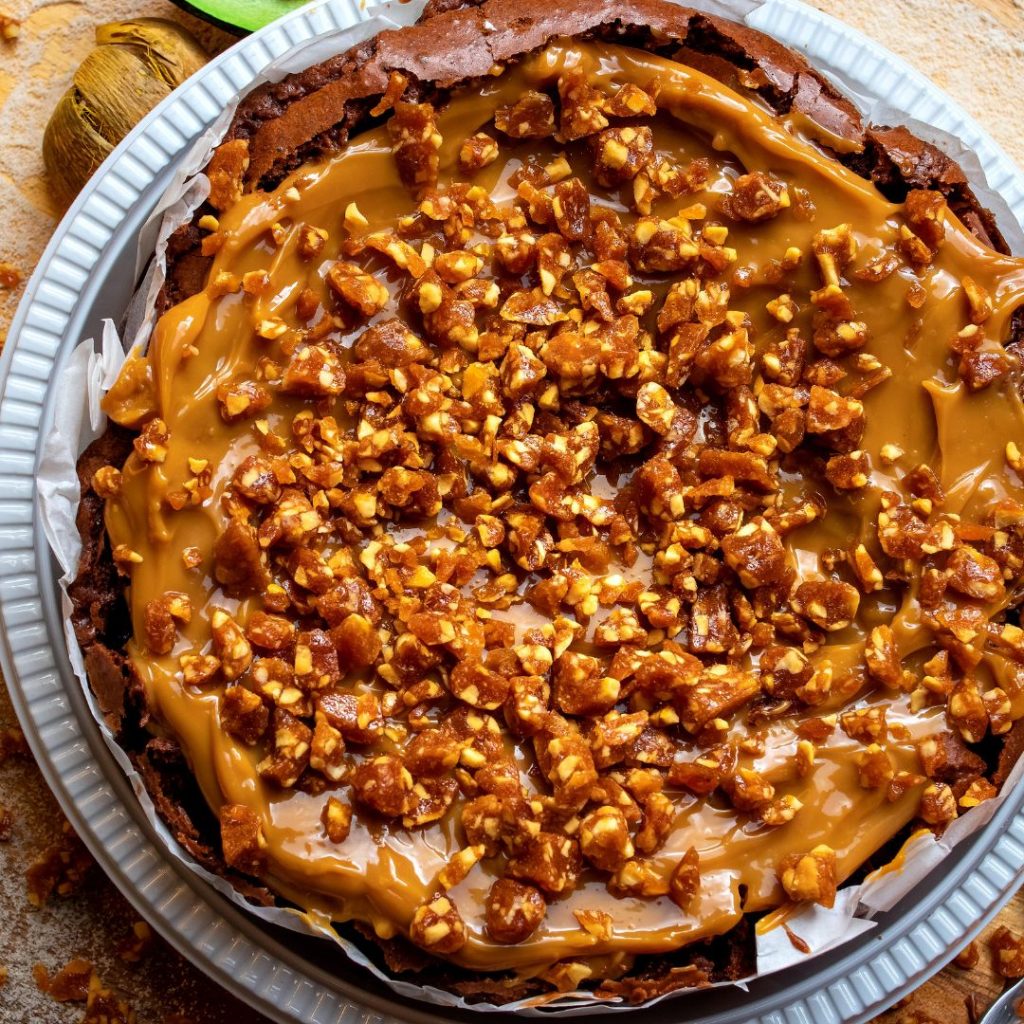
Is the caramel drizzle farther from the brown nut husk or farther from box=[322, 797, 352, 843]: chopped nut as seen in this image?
the brown nut husk

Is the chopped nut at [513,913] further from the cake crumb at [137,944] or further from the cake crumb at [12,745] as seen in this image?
the cake crumb at [12,745]

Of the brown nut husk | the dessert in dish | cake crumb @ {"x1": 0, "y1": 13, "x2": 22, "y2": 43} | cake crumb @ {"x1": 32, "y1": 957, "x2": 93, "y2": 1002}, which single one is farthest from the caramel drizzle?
cake crumb @ {"x1": 0, "y1": 13, "x2": 22, "y2": 43}

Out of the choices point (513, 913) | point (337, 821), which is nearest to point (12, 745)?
point (337, 821)

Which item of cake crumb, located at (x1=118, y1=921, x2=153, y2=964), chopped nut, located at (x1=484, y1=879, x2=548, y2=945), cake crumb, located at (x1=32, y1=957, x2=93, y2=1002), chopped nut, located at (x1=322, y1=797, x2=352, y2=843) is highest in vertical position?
chopped nut, located at (x1=484, y1=879, x2=548, y2=945)

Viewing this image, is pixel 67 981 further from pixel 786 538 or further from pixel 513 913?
pixel 786 538

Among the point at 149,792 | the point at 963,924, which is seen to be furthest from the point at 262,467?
the point at 963,924

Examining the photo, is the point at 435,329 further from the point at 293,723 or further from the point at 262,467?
the point at 293,723

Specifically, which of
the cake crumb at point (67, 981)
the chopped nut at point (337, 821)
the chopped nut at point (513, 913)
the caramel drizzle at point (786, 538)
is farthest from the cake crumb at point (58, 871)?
the chopped nut at point (513, 913)
